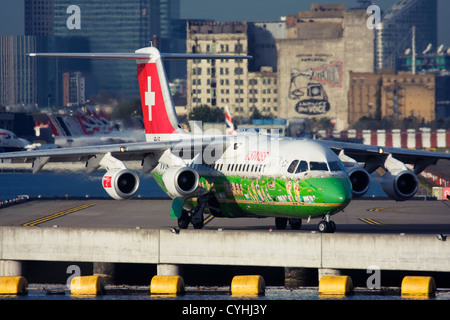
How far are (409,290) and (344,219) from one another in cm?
1561

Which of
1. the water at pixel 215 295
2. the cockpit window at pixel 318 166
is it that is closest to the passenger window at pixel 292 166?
the cockpit window at pixel 318 166

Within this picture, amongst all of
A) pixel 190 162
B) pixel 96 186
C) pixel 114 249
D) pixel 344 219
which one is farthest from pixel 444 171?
pixel 114 249

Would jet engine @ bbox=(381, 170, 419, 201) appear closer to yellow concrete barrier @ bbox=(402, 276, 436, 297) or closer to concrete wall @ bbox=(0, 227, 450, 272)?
concrete wall @ bbox=(0, 227, 450, 272)

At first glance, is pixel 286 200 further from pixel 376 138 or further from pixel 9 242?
pixel 376 138

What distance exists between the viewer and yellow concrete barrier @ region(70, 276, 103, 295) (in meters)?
34.2

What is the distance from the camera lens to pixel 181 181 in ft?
129

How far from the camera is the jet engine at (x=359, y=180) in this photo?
131 feet

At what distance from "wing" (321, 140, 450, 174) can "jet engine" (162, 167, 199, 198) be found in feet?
20.8

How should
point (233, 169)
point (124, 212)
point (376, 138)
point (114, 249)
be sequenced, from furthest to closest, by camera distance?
point (376, 138) < point (124, 212) < point (233, 169) < point (114, 249)

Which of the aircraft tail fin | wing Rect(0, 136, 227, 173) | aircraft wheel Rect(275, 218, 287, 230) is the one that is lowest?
aircraft wheel Rect(275, 218, 287, 230)

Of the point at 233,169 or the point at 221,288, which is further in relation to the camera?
the point at 233,169

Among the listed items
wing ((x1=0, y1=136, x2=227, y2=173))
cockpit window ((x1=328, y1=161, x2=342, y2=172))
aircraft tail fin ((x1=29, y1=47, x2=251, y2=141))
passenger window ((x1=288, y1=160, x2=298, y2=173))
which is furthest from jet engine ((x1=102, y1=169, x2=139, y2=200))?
cockpit window ((x1=328, y1=161, x2=342, y2=172))
